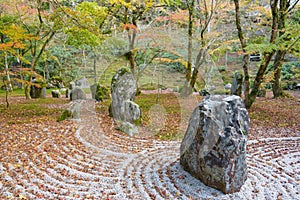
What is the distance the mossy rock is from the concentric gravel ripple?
20.8 feet

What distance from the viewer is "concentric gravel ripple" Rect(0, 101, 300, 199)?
359cm

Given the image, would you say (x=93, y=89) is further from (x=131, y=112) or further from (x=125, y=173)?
(x=125, y=173)

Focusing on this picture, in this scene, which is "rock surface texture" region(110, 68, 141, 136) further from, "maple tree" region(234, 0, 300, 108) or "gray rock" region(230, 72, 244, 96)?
"gray rock" region(230, 72, 244, 96)

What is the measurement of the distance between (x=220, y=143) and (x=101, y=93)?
9.46 m

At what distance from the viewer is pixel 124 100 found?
7.48 m

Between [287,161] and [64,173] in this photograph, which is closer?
[64,173]

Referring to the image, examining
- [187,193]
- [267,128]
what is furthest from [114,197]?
[267,128]

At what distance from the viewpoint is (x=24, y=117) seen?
7.96 metres

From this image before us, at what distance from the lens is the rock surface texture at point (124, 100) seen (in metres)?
7.39

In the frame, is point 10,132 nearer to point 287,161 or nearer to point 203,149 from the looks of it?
point 203,149

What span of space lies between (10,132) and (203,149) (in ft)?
16.8

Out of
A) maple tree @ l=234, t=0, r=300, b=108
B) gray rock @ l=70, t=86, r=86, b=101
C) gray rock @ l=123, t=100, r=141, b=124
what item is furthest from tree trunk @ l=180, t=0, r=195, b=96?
gray rock @ l=123, t=100, r=141, b=124

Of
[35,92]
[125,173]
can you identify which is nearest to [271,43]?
[125,173]

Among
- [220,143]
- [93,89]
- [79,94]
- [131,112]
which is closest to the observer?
[220,143]
